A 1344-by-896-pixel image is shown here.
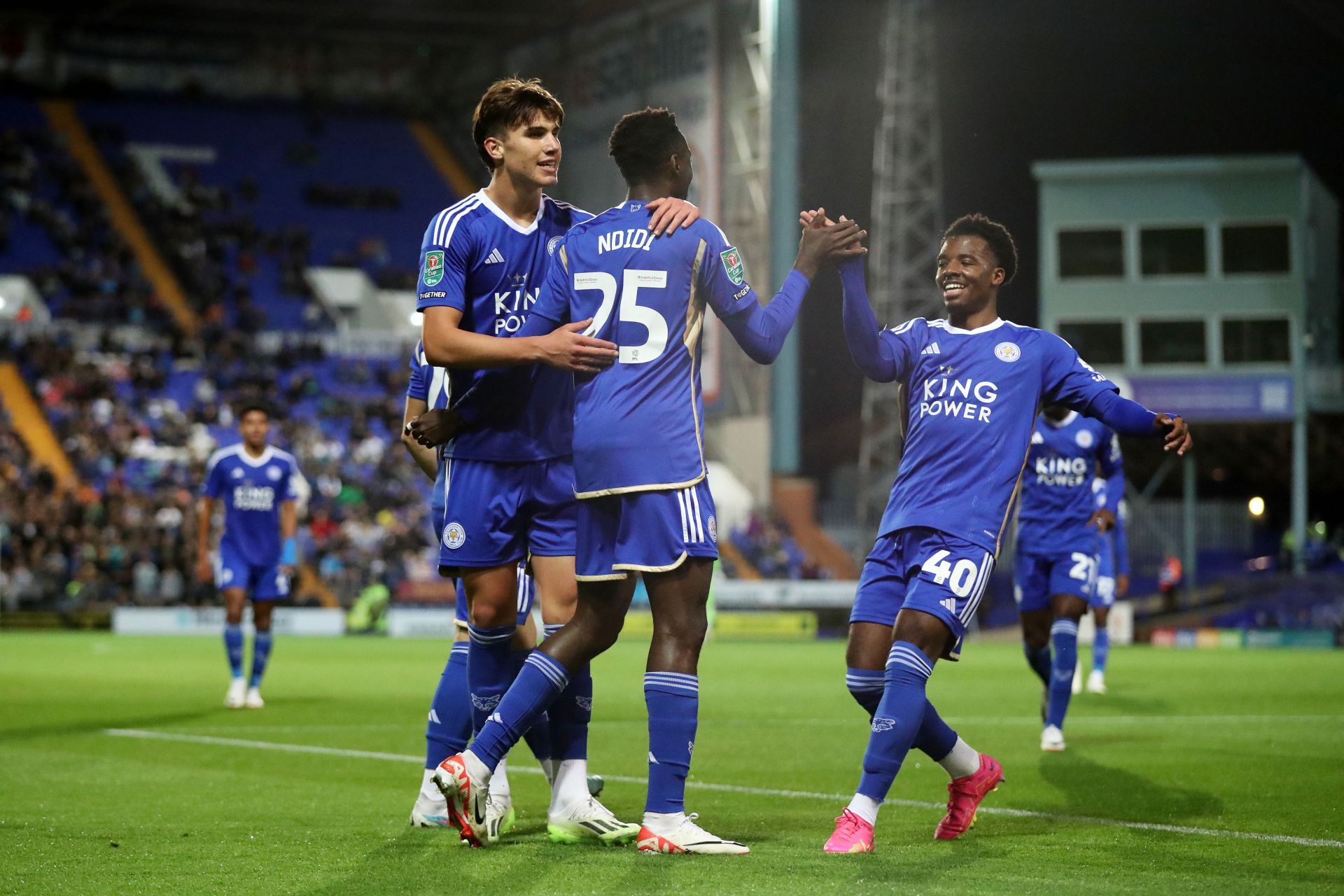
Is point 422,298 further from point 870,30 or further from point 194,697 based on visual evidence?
point 870,30

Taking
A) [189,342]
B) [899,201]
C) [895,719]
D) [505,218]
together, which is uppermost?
[899,201]

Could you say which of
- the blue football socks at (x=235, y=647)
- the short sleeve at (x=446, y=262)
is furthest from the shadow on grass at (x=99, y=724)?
the short sleeve at (x=446, y=262)

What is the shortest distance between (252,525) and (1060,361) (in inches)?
375

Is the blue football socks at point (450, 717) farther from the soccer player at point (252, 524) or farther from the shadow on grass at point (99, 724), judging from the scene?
the soccer player at point (252, 524)

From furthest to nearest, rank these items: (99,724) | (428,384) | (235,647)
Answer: (235,647) → (99,724) → (428,384)

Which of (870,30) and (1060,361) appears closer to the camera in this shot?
(1060,361)

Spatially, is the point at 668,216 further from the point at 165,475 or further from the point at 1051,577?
the point at 165,475

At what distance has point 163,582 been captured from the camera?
34000mm

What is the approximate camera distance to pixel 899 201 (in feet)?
122

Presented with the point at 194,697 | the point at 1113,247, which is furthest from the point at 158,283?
the point at 194,697

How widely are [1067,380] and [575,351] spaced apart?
210cm

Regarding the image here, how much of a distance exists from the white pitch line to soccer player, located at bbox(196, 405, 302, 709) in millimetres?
2469

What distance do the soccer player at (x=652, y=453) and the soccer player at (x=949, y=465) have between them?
1.72ft

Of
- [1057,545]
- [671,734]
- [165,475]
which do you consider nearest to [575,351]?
[671,734]
